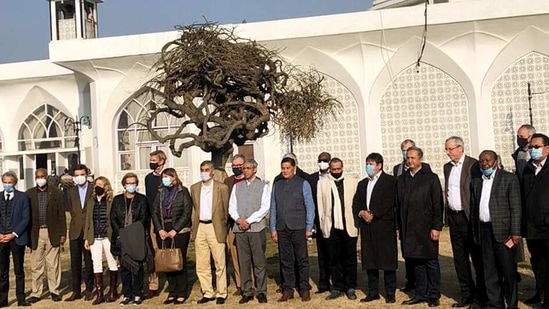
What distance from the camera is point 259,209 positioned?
25.5 ft

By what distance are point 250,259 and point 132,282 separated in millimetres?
1476

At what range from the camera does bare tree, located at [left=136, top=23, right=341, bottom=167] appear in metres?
8.56

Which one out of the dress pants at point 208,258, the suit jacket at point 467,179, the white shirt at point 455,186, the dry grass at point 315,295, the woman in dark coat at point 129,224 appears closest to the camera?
the suit jacket at point 467,179

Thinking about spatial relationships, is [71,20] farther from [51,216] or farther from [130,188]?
[130,188]

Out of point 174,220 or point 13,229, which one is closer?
point 174,220

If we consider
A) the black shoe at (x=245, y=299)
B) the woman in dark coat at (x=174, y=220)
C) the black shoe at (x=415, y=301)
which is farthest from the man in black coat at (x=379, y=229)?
the woman in dark coat at (x=174, y=220)

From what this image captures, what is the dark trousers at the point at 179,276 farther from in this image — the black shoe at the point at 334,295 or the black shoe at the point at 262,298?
the black shoe at the point at 334,295

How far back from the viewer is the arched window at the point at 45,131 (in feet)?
80.0

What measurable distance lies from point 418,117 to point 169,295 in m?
13.2

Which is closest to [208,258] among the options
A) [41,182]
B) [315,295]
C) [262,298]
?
[262,298]

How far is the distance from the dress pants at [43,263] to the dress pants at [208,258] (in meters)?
2.09

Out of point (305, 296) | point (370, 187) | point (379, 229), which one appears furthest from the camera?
point (305, 296)

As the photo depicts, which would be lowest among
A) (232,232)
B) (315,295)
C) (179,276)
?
(315,295)

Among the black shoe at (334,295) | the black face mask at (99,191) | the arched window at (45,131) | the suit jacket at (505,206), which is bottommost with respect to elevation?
Result: the black shoe at (334,295)
